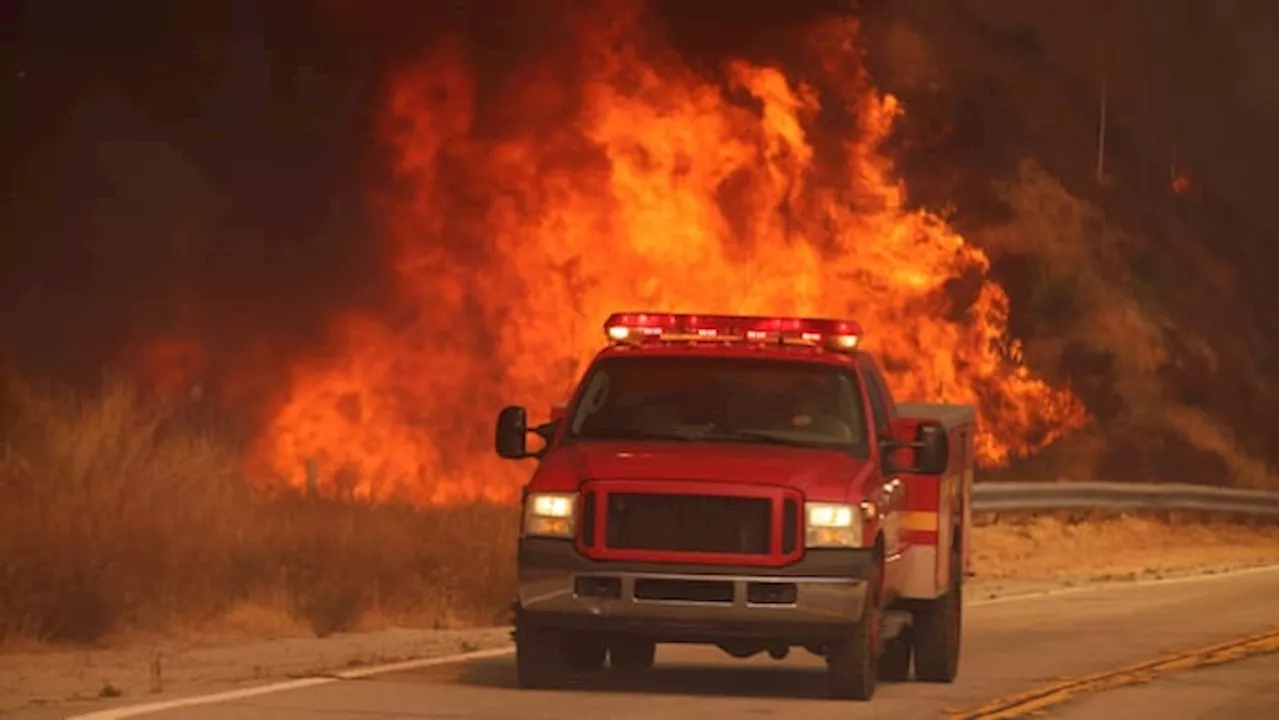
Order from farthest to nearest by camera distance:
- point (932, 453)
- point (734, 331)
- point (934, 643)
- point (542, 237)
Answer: point (542, 237) < point (934, 643) < point (734, 331) < point (932, 453)

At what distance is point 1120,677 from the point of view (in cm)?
1886

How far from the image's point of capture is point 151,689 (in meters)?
16.2

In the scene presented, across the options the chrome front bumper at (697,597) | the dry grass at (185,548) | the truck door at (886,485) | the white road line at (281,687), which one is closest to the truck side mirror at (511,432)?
the chrome front bumper at (697,597)

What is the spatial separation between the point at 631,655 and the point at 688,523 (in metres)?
2.61

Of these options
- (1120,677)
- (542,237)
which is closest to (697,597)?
(1120,677)

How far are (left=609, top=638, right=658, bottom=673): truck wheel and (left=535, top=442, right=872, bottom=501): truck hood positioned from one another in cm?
209

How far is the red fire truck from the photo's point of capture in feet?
53.2

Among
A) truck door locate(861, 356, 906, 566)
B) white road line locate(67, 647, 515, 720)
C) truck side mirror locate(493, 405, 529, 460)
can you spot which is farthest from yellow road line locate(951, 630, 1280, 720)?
white road line locate(67, 647, 515, 720)

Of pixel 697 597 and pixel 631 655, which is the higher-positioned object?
pixel 697 597

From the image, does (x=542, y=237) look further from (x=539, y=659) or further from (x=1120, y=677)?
(x=539, y=659)

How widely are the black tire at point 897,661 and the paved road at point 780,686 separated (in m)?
0.39

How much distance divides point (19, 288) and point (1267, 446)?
25440 millimetres

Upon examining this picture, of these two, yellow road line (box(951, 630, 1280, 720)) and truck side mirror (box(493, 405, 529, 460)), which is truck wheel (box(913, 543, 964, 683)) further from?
truck side mirror (box(493, 405, 529, 460))

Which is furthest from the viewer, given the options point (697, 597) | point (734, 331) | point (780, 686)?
point (734, 331)
